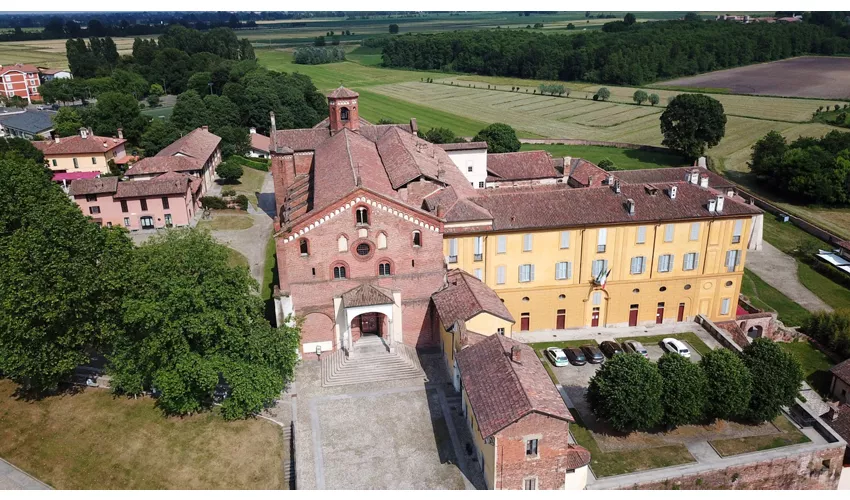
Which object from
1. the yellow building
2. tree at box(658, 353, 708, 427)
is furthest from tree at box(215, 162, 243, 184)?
tree at box(658, 353, 708, 427)

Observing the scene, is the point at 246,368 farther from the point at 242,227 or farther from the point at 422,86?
the point at 422,86

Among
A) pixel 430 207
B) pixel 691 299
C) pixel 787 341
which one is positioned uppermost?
pixel 430 207

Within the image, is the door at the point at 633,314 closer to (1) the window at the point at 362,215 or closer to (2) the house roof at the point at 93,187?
(1) the window at the point at 362,215

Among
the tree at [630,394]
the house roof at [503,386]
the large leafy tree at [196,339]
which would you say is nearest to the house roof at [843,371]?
the tree at [630,394]

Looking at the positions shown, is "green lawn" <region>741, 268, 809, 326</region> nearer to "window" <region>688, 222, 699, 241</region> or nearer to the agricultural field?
"window" <region>688, 222, 699, 241</region>

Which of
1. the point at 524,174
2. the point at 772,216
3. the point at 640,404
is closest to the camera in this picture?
the point at 640,404

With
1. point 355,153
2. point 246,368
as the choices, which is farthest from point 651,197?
point 246,368
